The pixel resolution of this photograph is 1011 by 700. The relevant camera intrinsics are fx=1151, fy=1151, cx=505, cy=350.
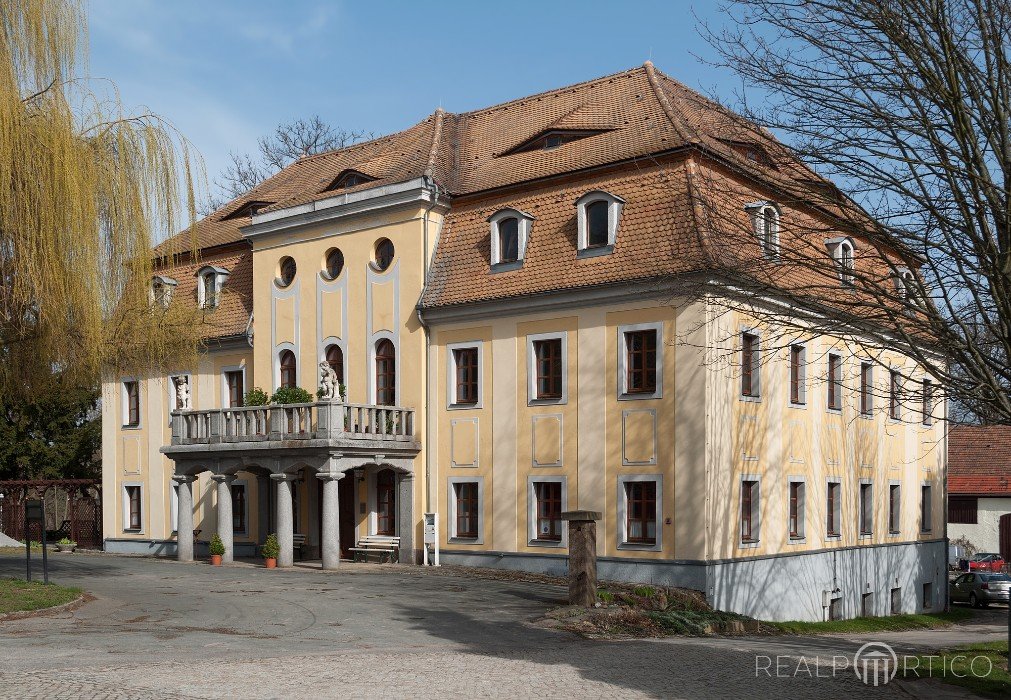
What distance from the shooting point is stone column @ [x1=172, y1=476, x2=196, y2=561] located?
3020 centimetres

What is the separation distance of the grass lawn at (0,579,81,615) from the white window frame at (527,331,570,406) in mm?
10868

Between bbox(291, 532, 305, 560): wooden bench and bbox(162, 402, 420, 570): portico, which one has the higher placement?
bbox(162, 402, 420, 570): portico

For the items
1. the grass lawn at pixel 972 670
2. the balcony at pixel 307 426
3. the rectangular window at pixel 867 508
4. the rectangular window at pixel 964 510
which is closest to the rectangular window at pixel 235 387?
the balcony at pixel 307 426

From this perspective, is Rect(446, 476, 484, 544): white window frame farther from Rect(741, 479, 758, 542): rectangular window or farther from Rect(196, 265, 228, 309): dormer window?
Rect(196, 265, 228, 309): dormer window

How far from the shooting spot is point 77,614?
1742cm

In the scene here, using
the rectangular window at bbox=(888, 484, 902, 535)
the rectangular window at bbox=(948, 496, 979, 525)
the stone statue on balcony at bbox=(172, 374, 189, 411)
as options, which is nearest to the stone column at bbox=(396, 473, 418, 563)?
the stone statue on balcony at bbox=(172, 374, 189, 411)

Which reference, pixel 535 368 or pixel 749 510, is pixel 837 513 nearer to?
pixel 749 510

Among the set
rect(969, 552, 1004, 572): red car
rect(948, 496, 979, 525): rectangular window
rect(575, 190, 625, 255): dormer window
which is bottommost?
rect(969, 552, 1004, 572): red car

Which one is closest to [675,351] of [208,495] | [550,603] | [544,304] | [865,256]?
[544,304]

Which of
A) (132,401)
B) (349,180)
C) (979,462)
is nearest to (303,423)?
(349,180)

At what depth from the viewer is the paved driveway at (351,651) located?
11.5 meters

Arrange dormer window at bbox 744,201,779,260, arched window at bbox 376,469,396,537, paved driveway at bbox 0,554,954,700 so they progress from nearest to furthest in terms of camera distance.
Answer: paved driveway at bbox 0,554,954,700, dormer window at bbox 744,201,779,260, arched window at bbox 376,469,396,537

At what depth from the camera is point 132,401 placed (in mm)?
36094

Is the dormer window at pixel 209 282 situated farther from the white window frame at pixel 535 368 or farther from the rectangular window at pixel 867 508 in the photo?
the rectangular window at pixel 867 508
